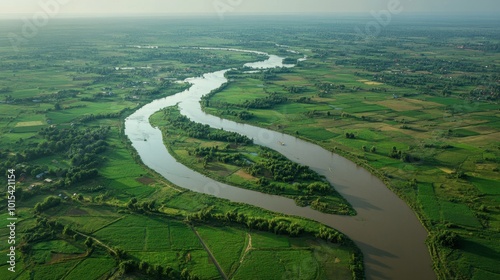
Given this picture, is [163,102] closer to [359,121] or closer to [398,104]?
[359,121]

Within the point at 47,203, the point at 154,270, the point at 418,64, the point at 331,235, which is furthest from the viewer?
the point at 418,64

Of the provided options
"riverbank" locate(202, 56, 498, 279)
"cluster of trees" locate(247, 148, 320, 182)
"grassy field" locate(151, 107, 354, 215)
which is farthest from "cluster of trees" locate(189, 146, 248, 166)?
"riverbank" locate(202, 56, 498, 279)

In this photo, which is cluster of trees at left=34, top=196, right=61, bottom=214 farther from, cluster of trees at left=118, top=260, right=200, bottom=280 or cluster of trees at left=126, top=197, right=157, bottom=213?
cluster of trees at left=118, top=260, right=200, bottom=280

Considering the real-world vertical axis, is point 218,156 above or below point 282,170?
above

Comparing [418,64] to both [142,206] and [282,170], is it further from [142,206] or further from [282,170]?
[142,206]

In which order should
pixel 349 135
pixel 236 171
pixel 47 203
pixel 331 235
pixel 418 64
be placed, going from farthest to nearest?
pixel 418 64 → pixel 349 135 → pixel 236 171 → pixel 47 203 → pixel 331 235

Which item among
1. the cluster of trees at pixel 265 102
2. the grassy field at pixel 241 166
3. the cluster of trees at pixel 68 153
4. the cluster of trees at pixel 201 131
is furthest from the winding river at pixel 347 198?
the cluster of trees at pixel 265 102

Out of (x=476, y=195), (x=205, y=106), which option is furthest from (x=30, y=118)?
(x=476, y=195)

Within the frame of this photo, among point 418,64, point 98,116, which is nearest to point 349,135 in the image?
point 98,116
